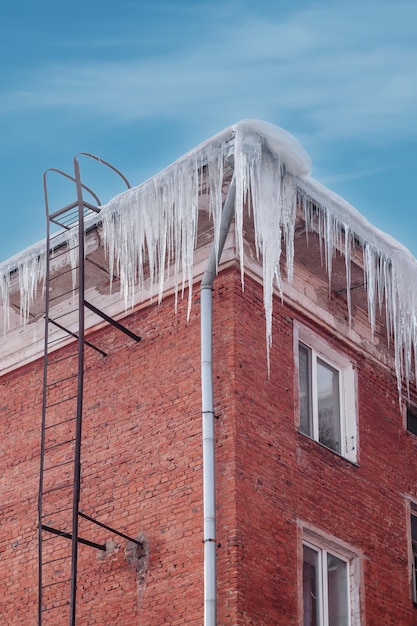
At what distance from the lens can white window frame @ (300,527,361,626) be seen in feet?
45.3

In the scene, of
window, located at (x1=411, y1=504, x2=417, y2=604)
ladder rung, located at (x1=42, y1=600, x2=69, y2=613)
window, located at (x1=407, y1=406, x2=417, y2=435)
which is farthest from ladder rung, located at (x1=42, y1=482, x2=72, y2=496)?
window, located at (x1=407, y1=406, x2=417, y2=435)

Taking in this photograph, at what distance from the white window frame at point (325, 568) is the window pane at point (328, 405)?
1331 millimetres

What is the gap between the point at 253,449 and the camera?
13594mm

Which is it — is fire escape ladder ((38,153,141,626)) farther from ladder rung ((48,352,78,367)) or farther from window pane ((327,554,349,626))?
window pane ((327,554,349,626))

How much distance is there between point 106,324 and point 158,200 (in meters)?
1.80

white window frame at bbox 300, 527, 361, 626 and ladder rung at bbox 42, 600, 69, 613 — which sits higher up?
white window frame at bbox 300, 527, 361, 626

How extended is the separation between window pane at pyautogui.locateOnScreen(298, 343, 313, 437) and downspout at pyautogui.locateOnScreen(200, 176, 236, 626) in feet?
4.94

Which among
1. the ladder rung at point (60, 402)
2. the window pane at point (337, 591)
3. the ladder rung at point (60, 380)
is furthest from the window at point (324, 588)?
the ladder rung at point (60, 380)

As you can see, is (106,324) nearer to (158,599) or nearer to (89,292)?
(89,292)

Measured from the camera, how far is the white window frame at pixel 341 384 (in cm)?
1501

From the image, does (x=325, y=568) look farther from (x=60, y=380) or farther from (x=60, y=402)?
(x=60, y=380)

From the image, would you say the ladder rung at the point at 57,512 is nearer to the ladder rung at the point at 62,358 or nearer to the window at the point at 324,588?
the ladder rung at the point at 62,358

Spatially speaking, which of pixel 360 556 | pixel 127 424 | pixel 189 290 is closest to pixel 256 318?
pixel 189 290

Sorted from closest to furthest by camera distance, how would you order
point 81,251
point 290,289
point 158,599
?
point 158,599
point 81,251
point 290,289
